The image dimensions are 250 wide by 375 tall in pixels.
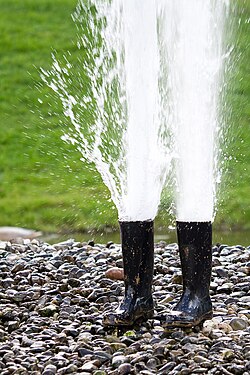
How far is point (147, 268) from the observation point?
379 centimetres

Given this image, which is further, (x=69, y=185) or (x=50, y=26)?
(x=50, y=26)

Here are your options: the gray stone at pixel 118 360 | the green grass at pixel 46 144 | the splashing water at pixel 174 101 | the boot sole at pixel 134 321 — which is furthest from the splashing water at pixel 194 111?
the green grass at pixel 46 144

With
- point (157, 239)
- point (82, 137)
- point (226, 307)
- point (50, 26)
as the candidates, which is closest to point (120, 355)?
point (226, 307)

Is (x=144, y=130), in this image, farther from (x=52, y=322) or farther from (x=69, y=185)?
(x=69, y=185)

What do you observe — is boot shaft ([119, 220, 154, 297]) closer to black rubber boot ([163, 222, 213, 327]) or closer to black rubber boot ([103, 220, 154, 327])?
black rubber boot ([103, 220, 154, 327])

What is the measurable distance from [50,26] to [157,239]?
5.81 metres

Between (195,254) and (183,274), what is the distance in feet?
0.37

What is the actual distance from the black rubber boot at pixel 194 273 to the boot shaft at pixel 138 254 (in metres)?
0.15

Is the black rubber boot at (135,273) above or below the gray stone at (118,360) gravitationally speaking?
above

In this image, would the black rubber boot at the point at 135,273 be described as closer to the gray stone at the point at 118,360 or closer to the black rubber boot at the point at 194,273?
the black rubber boot at the point at 194,273

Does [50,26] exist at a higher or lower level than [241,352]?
higher

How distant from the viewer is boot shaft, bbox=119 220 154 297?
12.3ft

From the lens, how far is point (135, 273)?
377 cm

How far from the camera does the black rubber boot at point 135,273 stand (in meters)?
3.73
